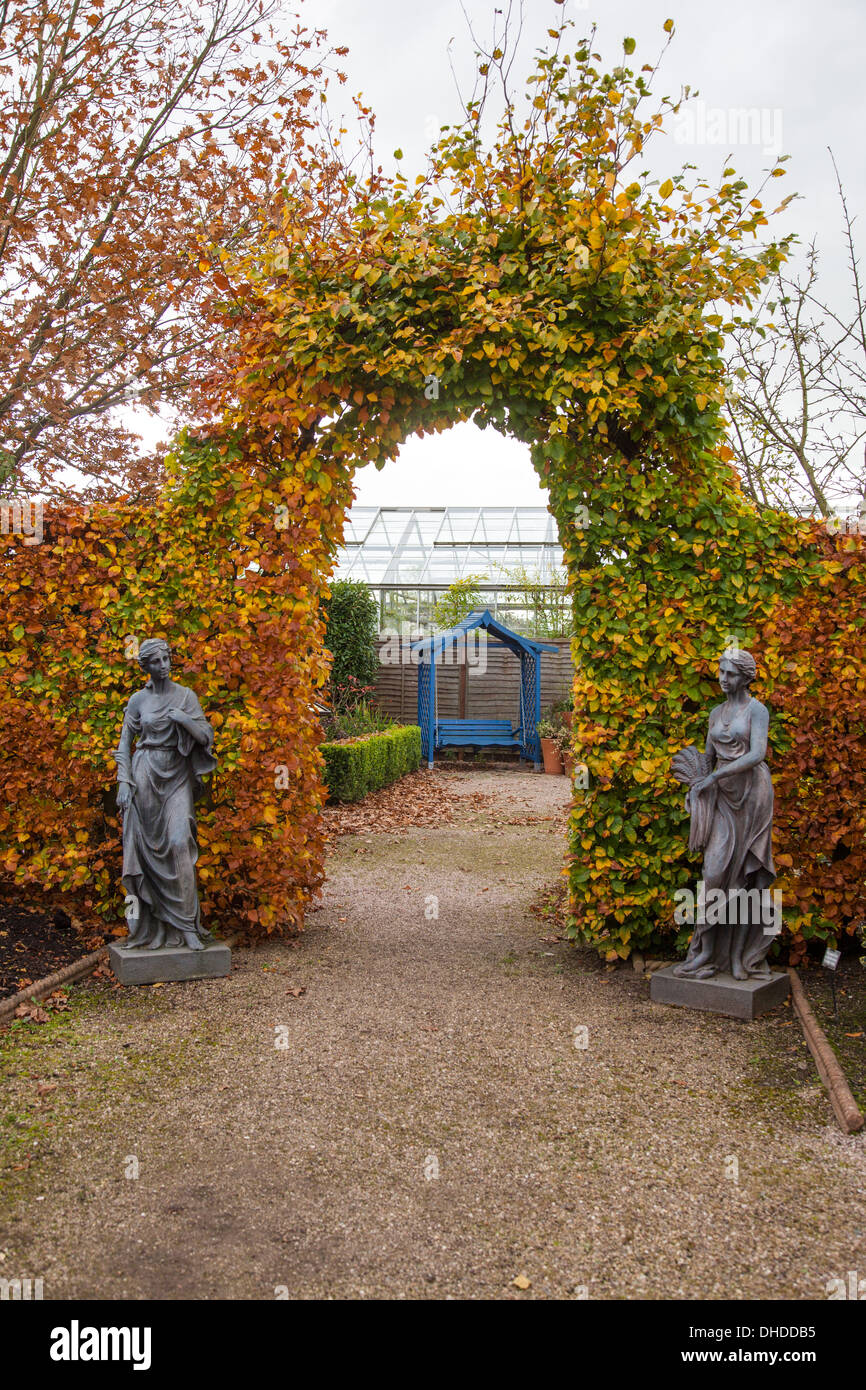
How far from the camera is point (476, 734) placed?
63.3 feet

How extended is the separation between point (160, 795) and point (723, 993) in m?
3.44

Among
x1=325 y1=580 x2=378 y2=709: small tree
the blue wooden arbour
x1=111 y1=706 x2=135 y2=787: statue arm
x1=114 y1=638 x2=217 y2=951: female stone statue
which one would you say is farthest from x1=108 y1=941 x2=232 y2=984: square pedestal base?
the blue wooden arbour

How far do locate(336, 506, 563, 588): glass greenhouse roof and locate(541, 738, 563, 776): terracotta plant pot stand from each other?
19.7 ft

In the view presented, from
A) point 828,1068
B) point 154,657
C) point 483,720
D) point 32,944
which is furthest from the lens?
point 483,720

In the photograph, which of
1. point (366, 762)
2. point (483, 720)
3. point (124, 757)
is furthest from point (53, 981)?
point (483, 720)

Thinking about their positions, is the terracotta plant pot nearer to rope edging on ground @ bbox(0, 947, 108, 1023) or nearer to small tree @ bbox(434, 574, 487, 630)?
small tree @ bbox(434, 574, 487, 630)

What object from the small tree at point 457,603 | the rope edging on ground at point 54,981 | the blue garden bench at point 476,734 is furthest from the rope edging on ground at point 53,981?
the small tree at point 457,603

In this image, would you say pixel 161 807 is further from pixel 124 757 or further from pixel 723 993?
pixel 723 993

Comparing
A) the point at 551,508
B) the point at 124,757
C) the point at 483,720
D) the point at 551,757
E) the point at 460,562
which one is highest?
the point at 460,562

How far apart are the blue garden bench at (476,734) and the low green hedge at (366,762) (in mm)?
2504

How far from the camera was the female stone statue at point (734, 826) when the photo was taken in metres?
5.03

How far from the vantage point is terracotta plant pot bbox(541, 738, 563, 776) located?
18.2 metres

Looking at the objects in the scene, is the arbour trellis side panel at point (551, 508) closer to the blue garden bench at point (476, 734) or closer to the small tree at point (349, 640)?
the small tree at point (349, 640)

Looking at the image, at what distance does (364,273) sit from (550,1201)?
499 cm
